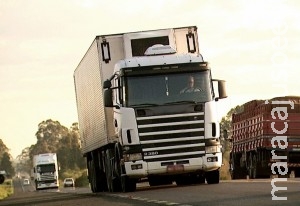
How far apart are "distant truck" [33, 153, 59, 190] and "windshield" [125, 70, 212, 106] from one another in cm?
6088

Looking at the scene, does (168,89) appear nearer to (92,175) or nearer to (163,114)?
(163,114)

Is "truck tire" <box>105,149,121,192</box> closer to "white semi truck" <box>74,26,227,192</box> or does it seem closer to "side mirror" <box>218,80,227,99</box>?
"white semi truck" <box>74,26,227,192</box>

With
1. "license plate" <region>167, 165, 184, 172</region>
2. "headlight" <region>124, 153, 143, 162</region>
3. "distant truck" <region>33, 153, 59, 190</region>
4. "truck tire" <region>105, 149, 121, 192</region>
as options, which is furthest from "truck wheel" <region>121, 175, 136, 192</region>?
"distant truck" <region>33, 153, 59, 190</region>

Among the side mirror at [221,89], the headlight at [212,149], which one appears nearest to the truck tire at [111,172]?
the headlight at [212,149]

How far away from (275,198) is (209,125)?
889 cm

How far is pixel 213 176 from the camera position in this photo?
94.2 ft

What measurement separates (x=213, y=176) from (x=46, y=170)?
2362 inches

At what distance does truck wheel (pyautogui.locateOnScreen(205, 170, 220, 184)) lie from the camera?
28.5 metres

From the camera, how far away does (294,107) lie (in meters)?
38.4

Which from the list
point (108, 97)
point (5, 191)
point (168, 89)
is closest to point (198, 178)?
point (168, 89)

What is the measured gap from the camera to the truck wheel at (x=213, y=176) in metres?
28.5

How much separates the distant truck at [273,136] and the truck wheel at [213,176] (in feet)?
24.9

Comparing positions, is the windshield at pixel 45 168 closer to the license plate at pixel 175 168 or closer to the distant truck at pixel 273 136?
the distant truck at pixel 273 136

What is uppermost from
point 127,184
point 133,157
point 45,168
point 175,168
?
point 45,168
